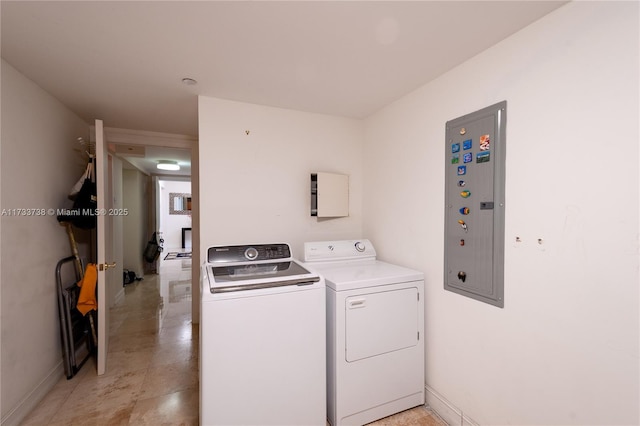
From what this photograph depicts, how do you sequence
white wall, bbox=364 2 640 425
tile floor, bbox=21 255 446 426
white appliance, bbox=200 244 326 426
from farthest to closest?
1. tile floor, bbox=21 255 446 426
2. white appliance, bbox=200 244 326 426
3. white wall, bbox=364 2 640 425

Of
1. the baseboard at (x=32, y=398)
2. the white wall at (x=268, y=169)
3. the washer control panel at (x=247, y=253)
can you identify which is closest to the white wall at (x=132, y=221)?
the baseboard at (x=32, y=398)

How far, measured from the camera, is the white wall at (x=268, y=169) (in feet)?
7.47

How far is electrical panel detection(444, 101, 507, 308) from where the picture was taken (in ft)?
4.99

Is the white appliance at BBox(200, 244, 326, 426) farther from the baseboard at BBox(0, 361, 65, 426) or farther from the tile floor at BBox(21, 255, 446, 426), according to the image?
the baseboard at BBox(0, 361, 65, 426)

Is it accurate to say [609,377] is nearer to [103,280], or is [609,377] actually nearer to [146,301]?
[103,280]

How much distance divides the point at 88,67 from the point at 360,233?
2472 millimetres

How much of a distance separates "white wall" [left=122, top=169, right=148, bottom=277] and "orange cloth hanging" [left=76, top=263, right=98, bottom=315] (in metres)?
3.38

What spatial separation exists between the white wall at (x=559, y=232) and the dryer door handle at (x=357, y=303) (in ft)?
1.85

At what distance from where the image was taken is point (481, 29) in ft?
4.61

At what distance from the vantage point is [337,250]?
2.35m

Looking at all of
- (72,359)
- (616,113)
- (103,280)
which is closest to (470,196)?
(616,113)

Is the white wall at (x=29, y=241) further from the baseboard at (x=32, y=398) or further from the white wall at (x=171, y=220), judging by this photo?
the white wall at (x=171, y=220)

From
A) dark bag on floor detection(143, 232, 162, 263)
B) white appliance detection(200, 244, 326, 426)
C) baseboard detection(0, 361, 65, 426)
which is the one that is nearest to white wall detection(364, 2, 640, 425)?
white appliance detection(200, 244, 326, 426)

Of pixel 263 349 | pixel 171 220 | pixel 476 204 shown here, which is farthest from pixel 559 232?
pixel 171 220
